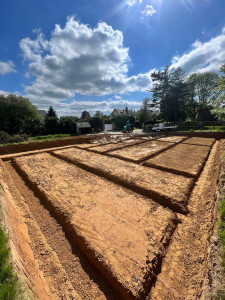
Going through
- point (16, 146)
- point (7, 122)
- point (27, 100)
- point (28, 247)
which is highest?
point (27, 100)

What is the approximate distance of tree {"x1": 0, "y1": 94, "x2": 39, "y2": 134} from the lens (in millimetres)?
15884

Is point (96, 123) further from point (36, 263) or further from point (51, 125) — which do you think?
point (36, 263)

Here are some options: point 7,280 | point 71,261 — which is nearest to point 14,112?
point 71,261

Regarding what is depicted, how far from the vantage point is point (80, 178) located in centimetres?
525

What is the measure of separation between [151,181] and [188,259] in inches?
103

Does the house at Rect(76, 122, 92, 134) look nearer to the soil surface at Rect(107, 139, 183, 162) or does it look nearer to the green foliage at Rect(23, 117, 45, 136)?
the green foliage at Rect(23, 117, 45, 136)

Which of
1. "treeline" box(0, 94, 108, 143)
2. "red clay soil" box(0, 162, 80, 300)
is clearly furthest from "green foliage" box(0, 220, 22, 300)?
"treeline" box(0, 94, 108, 143)

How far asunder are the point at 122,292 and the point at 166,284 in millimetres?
695

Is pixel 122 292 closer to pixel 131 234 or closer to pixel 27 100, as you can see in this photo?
pixel 131 234

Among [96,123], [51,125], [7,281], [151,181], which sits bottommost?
A: [151,181]

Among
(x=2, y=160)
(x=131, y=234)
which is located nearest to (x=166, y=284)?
(x=131, y=234)

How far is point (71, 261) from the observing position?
2299 millimetres

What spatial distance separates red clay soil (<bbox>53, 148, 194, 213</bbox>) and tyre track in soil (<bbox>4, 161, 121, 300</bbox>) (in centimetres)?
251

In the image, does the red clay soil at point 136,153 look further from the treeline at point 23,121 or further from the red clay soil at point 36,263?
the treeline at point 23,121
